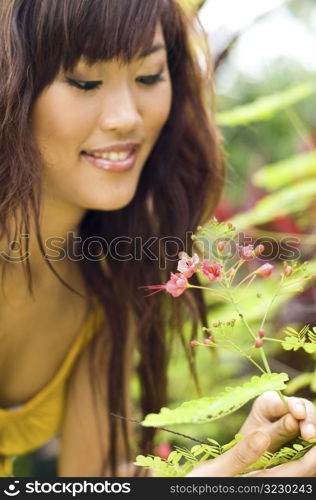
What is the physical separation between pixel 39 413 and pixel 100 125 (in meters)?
0.97

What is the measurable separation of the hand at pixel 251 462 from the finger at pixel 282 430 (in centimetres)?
3

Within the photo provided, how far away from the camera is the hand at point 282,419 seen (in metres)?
1.04

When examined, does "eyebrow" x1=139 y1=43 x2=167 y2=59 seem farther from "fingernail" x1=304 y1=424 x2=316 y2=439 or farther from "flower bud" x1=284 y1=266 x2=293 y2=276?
"fingernail" x1=304 y1=424 x2=316 y2=439

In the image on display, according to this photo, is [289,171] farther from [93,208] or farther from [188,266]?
[188,266]

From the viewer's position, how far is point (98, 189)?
157 centimetres

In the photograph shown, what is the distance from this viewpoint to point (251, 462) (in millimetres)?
1033

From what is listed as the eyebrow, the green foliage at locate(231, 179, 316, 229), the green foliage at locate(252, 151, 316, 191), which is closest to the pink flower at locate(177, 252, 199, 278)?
the eyebrow

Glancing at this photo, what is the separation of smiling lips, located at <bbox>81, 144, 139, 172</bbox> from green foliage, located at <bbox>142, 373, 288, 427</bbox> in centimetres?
72

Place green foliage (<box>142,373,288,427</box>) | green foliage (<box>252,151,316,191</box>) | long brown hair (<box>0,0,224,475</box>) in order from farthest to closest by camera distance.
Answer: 1. green foliage (<box>252,151,316,191</box>)
2. long brown hair (<box>0,0,224,475</box>)
3. green foliage (<box>142,373,288,427</box>)

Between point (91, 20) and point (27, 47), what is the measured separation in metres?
0.13

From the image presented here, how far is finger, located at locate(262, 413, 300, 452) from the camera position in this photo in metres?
1.06

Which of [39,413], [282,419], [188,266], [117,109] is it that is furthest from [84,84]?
[39,413]
